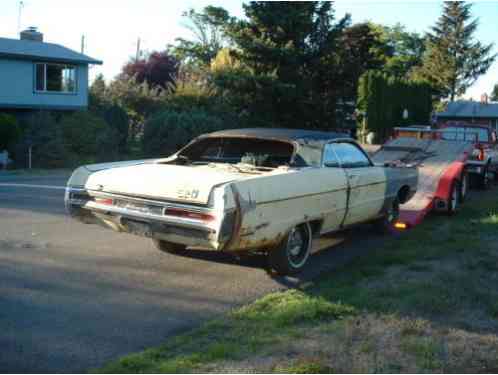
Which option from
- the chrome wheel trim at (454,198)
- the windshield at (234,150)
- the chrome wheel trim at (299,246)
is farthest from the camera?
the chrome wheel trim at (454,198)

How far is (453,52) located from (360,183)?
63.0 metres

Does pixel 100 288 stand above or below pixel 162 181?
below

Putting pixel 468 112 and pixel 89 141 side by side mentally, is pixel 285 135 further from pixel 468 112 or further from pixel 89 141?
pixel 468 112

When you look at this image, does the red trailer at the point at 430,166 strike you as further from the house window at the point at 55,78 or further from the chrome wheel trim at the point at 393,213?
the house window at the point at 55,78

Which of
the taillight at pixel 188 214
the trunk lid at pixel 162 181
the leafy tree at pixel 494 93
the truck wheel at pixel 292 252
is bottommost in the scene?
the truck wheel at pixel 292 252

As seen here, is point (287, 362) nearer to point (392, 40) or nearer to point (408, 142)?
point (408, 142)

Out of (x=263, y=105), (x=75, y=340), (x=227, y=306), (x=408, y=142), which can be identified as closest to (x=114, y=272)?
(x=227, y=306)

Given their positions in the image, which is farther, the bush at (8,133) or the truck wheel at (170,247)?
the bush at (8,133)

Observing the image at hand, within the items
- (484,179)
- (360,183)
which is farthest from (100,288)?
(484,179)

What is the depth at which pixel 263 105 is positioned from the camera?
31.3 m

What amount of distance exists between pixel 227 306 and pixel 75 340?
5.08 ft

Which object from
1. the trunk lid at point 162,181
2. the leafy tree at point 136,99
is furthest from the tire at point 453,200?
the leafy tree at point 136,99

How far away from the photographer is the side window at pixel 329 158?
25.7ft

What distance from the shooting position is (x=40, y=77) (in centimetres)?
3088
